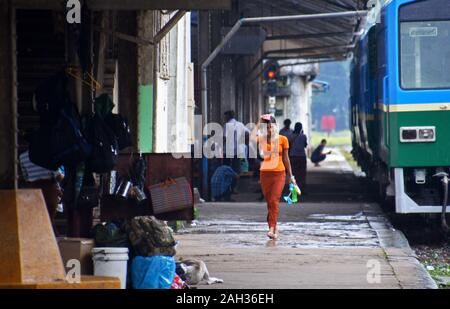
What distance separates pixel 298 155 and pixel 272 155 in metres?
8.54

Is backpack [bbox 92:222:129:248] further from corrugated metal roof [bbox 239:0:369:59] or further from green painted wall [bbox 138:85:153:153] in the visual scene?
corrugated metal roof [bbox 239:0:369:59]

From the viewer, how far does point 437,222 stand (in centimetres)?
1700

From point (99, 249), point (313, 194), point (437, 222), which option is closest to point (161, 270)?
point (99, 249)

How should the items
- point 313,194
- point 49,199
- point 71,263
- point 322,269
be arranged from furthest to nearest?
1. point 313,194
2. point 322,269
3. point 49,199
4. point 71,263

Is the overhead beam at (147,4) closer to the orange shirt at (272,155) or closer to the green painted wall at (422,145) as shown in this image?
the orange shirt at (272,155)

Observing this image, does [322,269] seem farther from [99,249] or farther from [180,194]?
[99,249]

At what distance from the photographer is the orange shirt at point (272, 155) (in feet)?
46.3

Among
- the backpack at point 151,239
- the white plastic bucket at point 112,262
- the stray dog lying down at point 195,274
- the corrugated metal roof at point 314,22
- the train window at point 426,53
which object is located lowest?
the stray dog lying down at point 195,274

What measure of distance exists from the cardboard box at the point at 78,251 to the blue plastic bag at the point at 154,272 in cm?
43

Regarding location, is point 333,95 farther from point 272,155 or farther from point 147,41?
point 147,41

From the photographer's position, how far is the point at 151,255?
31.9ft

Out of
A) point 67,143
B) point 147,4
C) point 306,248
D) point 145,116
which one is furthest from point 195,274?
point 145,116

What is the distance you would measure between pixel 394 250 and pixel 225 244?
2158 mm

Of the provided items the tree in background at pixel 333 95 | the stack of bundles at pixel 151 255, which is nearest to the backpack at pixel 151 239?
the stack of bundles at pixel 151 255
